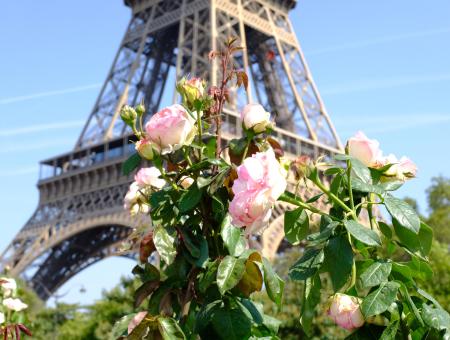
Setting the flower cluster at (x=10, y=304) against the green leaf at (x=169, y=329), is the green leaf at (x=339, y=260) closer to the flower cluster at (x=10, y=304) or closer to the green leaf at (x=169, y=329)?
the green leaf at (x=169, y=329)

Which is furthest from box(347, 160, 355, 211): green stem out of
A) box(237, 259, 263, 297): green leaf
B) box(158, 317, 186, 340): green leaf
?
box(158, 317, 186, 340): green leaf

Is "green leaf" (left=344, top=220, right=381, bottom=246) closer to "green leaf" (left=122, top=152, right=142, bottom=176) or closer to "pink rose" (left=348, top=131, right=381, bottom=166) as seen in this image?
"pink rose" (left=348, top=131, right=381, bottom=166)

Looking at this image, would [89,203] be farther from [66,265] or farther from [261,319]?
[261,319]

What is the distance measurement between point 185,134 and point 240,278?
592mm

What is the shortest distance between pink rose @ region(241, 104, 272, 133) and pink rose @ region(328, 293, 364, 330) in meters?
0.68

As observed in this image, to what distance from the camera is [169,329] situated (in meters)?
2.53

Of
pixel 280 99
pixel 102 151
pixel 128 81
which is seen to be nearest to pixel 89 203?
pixel 102 151

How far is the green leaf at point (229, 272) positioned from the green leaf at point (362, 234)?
15.0 inches

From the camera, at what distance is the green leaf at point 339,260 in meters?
2.48

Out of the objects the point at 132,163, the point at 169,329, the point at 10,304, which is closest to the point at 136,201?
the point at 132,163

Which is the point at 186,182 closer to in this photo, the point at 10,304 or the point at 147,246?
the point at 147,246

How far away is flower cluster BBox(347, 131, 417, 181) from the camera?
2879mm

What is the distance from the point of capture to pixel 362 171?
8.81ft

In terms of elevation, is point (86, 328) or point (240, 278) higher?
point (86, 328)
